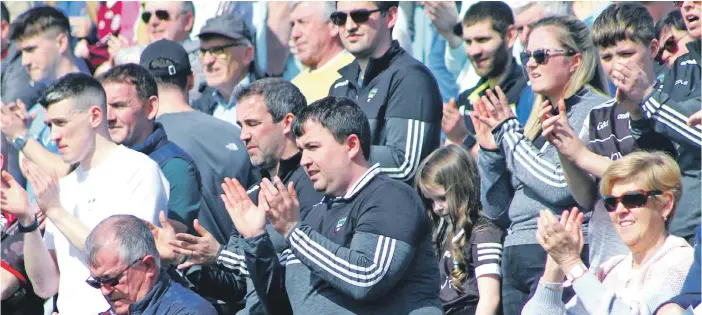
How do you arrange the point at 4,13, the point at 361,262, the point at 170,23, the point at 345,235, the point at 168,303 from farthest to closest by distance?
the point at 4,13, the point at 170,23, the point at 345,235, the point at 168,303, the point at 361,262

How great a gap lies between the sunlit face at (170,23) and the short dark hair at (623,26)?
4718 mm

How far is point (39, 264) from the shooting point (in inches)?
299

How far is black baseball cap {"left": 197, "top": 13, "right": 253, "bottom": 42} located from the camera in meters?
9.98

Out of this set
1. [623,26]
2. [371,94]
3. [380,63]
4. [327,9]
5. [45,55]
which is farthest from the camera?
[45,55]

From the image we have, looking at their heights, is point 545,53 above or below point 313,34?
above

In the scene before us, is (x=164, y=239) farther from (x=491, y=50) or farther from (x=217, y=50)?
(x=217, y=50)

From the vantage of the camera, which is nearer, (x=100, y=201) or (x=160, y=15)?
(x=100, y=201)

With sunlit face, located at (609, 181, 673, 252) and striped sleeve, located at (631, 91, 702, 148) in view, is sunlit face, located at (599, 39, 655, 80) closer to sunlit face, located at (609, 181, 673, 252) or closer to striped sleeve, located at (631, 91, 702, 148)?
striped sleeve, located at (631, 91, 702, 148)

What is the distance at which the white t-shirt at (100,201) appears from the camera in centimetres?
711

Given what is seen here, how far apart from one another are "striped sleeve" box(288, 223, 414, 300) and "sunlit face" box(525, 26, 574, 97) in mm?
1614

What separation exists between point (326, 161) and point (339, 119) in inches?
8.6

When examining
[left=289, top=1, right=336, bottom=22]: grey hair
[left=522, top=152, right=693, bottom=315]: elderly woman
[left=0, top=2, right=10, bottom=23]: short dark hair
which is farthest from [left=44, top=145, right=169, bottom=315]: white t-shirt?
[left=0, top=2, right=10, bottom=23]: short dark hair

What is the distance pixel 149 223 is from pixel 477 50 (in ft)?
9.30

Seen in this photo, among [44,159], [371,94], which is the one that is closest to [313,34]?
[371,94]
